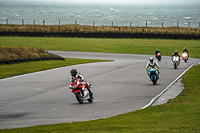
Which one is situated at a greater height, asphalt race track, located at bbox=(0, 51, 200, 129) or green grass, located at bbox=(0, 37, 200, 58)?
asphalt race track, located at bbox=(0, 51, 200, 129)

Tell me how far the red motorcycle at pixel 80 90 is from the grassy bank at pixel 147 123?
2670mm

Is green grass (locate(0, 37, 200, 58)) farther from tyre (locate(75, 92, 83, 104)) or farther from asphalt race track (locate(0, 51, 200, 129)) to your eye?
tyre (locate(75, 92, 83, 104))

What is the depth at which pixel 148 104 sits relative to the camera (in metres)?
14.6

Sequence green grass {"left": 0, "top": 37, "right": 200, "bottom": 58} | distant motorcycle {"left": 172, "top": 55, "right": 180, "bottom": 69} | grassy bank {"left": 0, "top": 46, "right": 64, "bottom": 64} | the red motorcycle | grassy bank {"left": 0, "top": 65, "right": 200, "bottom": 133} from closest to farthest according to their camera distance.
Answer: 1. grassy bank {"left": 0, "top": 65, "right": 200, "bottom": 133}
2. the red motorcycle
3. distant motorcycle {"left": 172, "top": 55, "right": 180, "bottom": 69}
4. grassy bank {"left": 0, "top": 46, "right": 64, "bottom": 64}
5. green grass {"left": 0, "top": 37, "right": 200, "bottom": 58}

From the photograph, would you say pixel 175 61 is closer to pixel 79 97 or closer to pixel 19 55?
pixel 19 55

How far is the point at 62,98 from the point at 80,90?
1.51 m

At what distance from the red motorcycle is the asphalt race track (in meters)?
0.23

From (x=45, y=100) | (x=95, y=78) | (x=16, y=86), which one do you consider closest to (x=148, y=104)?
(x=45, y=100)

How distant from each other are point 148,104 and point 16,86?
7540 millimetres

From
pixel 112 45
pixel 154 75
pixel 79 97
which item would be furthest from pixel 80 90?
pixel 112 45

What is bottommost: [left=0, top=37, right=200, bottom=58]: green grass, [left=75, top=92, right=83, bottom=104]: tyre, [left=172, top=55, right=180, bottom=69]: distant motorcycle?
[left=0, top=37, right=200, bottom=58]: green grass

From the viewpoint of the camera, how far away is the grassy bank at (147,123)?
9.95m

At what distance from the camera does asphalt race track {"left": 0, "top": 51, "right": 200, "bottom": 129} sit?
40.7 feet

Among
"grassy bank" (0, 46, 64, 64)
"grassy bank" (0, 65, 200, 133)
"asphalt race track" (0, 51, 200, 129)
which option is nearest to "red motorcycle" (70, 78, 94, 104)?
"asphalt race track" (0, 51, 200, 129)
